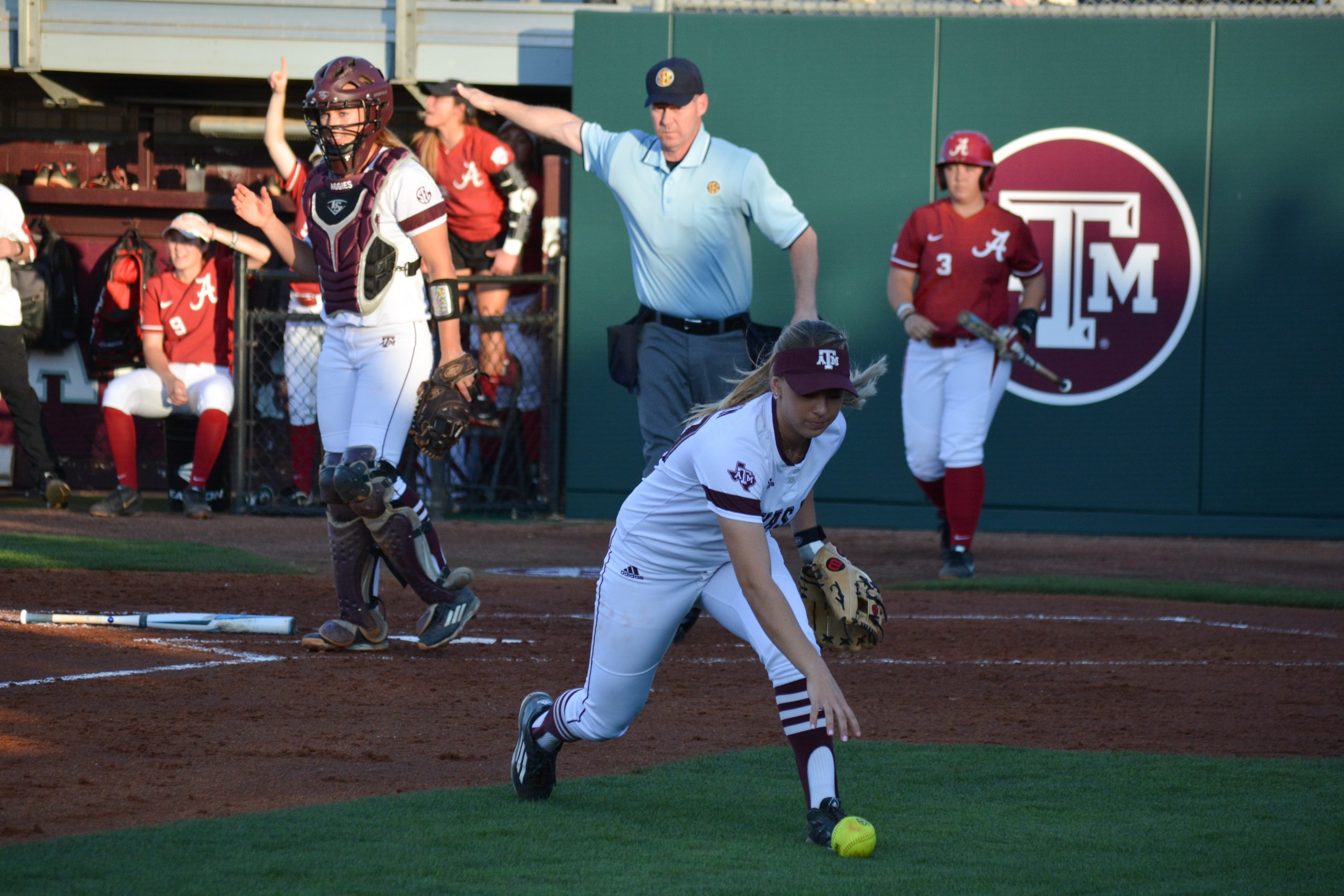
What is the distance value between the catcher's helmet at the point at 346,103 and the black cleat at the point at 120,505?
207 inches

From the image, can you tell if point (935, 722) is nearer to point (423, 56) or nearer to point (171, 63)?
point (423, 56)

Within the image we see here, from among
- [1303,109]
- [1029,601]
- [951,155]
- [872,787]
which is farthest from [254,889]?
[1303,109]

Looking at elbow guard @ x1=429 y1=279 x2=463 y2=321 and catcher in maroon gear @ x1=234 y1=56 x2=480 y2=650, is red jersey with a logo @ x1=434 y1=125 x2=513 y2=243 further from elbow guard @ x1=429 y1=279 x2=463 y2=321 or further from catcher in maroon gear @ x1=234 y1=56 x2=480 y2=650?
elbow guard @ x1=429 y1=279 x2=463 y2=321

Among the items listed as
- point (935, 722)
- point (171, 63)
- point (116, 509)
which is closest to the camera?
point (935, 722)

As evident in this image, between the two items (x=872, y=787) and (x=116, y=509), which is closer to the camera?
(x=872, y=787)

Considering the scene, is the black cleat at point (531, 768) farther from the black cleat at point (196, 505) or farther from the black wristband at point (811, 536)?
the black cleat at point (196, 505)

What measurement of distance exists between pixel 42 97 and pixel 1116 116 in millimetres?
9287

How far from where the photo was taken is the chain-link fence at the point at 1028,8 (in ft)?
36.2

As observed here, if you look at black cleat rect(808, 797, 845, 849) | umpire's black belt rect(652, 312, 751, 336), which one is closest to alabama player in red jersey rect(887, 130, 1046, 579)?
umpire's black belt rect(652, 312, 751, 336)

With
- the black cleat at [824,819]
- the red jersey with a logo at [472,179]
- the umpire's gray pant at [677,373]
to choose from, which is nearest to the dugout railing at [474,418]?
the red jersey with a logo at [472,179]

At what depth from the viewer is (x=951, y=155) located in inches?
327

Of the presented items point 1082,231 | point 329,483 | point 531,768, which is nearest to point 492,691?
point 329,483

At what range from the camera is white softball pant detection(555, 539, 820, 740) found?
382cm

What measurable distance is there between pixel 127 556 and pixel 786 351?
229 inches
